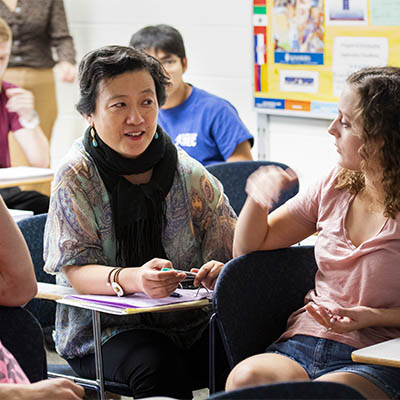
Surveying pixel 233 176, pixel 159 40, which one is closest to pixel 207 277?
pixel 233 176

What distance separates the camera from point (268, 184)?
217cm

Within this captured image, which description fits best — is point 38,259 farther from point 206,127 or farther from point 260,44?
point 260,44

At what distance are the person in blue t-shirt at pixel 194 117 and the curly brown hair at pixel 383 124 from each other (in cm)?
174

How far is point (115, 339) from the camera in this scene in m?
2.32

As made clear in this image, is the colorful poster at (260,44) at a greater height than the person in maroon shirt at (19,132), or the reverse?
the colorful poster at (260,44)

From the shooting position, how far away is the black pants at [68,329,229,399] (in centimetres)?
221

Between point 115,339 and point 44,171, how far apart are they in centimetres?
167

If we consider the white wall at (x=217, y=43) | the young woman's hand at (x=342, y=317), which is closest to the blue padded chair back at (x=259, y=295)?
the young woman's hand at (x=342, y=317)

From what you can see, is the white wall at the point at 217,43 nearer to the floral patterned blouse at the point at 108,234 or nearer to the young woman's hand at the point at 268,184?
the floral patterned blouse at the point at 108,234

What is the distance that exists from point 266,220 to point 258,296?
0.21 metres

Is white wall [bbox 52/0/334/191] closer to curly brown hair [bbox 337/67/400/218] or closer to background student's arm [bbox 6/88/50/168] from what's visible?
background student's arm [bbox 6/88/50/168]

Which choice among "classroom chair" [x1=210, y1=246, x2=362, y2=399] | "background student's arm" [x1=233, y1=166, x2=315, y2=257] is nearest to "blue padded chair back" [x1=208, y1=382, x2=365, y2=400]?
"classroom chair" [x1=210, y1=246, x2=362, y2=399]

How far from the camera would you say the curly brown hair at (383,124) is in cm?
205

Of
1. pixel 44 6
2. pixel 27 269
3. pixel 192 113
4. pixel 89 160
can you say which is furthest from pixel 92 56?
pixel 44 6
